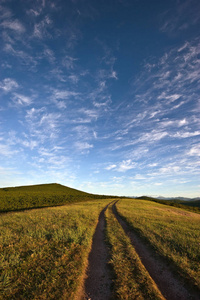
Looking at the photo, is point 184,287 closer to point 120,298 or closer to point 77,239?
point 120,298

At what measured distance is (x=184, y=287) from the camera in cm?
600

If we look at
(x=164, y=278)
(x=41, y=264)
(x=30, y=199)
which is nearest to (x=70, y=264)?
(x=41, y=264)

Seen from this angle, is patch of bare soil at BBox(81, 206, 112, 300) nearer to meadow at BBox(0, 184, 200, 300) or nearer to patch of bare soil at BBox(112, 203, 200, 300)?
meadow at BBox(0, 184, 200, 300)

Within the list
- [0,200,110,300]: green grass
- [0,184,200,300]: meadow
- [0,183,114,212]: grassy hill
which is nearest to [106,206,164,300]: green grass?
[0,184,200,300]: meadow

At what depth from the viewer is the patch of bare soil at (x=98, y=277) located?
18.2 ft

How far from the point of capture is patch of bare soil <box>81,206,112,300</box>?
554 cm

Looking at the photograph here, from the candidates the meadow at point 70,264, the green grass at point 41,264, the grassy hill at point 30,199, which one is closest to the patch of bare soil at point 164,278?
the meadow at point 70,264

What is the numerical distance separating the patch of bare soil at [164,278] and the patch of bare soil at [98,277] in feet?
7.25

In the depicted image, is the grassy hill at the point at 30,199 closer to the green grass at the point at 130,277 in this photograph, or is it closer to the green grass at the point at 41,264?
the green grass at the point at 41,264

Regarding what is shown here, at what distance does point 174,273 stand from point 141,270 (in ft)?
5.55

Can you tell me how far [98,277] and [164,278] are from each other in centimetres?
316

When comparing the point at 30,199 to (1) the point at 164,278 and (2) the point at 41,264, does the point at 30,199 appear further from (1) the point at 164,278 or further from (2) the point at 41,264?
(1) the point at 164,278

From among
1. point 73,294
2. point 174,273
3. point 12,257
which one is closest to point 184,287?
point 174,273

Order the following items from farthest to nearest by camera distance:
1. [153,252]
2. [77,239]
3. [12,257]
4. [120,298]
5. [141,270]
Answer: [77,239] < [153,252] < [12,257] < [141,270] < [120,298]
